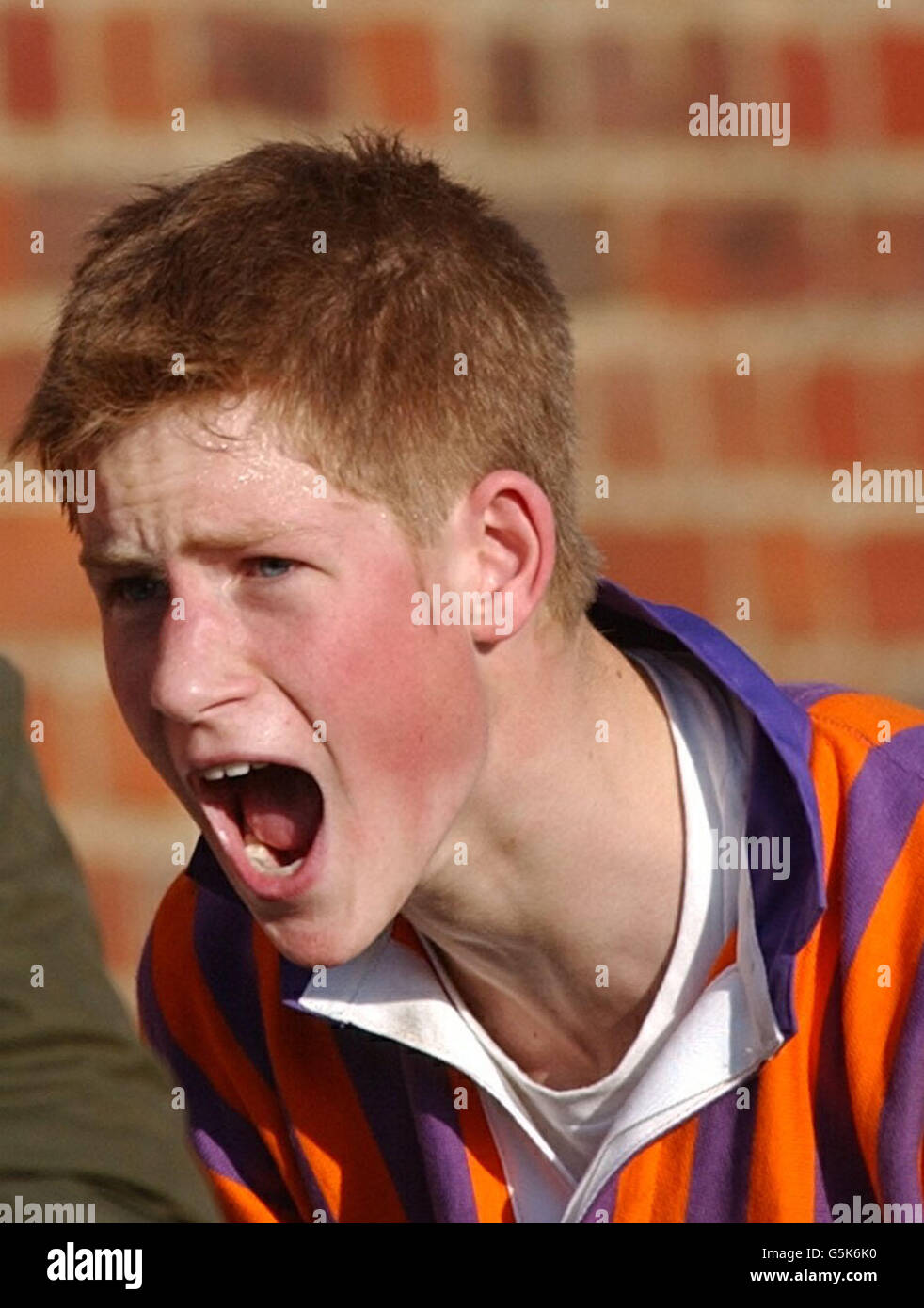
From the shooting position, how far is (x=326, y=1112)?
2.29 meters

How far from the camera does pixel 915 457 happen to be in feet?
10.2

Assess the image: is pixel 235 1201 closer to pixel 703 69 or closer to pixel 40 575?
pixel 40 575

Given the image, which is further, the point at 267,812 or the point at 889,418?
the point at 889,418

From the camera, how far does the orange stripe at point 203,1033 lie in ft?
7.61

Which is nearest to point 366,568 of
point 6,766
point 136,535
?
point 136,535

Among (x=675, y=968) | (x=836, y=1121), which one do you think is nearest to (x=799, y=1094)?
(x=836, y=1121)

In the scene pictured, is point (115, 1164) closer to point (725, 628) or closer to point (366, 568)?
point (366, 568)

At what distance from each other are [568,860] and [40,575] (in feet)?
3.95

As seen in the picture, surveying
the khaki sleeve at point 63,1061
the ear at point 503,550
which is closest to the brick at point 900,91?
the ear at point 503,550

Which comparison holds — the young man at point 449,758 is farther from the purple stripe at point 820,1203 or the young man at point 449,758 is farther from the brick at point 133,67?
the brick at point 133,67

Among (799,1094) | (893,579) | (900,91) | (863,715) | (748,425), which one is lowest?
(799,1094)

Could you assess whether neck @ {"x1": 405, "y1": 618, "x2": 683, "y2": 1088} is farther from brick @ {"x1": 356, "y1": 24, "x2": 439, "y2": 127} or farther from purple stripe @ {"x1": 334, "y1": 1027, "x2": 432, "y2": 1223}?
brick @ {"x1": 356, "y1": 24, "x2": 439, "y2": 127}

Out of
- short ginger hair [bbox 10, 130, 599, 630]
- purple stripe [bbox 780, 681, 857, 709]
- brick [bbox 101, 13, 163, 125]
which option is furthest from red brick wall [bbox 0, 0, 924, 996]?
short ginger hair [bbox 10, 130, 599, 630]

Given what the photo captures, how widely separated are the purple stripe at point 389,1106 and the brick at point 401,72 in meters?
1.34
